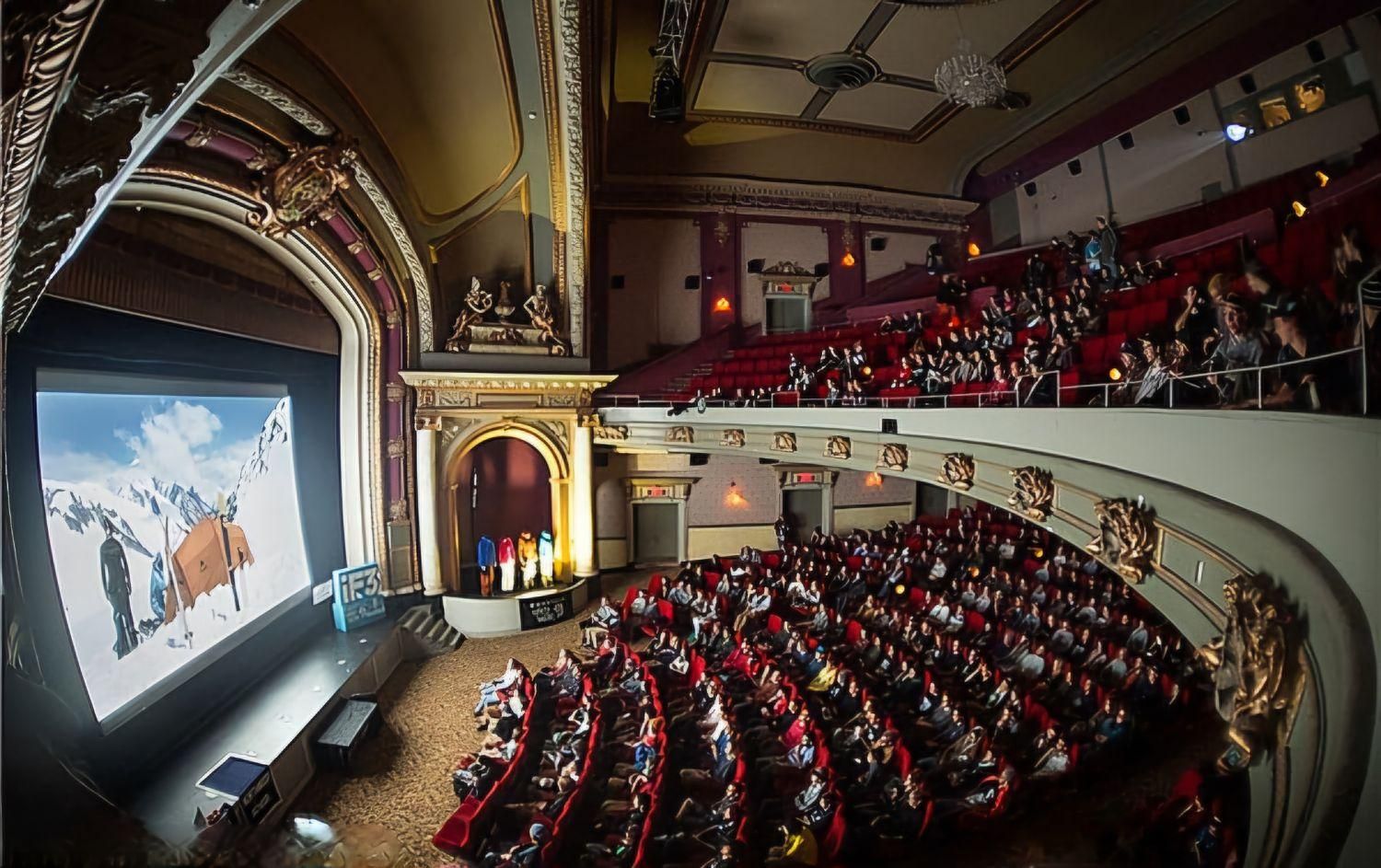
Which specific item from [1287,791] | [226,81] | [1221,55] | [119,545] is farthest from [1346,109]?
[119,545]

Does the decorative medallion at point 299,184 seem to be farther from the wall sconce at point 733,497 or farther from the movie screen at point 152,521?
the wall sconce at point 733,497

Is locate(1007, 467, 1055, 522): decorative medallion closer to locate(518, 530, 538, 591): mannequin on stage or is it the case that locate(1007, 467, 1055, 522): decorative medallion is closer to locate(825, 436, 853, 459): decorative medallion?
locate(825, 436, 853, 459): decorative medallion

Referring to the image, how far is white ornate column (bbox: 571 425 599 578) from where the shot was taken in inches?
404

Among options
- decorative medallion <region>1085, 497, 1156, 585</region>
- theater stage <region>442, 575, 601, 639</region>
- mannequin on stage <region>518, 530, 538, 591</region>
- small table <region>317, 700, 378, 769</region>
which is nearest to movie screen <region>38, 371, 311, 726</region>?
small table <region>317, 700, 378, 769</region>

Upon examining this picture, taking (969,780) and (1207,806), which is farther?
(969,780)

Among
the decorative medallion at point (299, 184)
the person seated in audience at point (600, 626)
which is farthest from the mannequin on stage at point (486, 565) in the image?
the decorative medallion at point (299, 184)

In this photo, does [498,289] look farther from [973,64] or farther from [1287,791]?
[1287,791]

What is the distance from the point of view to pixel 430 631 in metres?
8.73

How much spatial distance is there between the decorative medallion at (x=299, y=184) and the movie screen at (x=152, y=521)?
1.77 meters

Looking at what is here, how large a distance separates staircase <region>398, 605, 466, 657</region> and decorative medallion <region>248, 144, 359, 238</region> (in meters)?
5.42

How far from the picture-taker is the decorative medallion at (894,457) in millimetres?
5801

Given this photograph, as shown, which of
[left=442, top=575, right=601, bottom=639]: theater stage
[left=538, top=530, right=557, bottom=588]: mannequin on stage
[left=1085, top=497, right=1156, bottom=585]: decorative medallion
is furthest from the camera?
[left=538, top=530, right=557, bottom=588]: mannequin on stage

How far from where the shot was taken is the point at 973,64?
6191 millimetres

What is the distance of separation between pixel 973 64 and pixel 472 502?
371 inches
